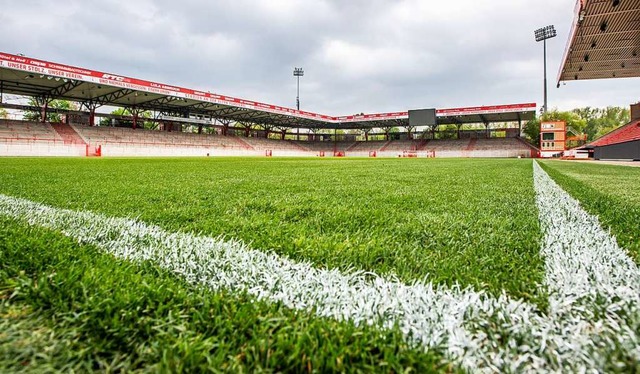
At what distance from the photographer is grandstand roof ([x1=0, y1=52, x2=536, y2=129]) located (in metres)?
21.2

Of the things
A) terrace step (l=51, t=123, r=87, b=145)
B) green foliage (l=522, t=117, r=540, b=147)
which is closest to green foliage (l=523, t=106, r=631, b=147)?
green foliage (l=522, t=117, r=540, b=147)

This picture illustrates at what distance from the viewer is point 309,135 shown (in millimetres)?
52562

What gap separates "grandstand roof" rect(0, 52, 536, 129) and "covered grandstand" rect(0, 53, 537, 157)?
69mm

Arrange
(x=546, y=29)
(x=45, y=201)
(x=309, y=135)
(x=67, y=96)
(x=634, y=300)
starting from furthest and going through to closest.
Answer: (x=309, y=135)
(x=546, y=29)
(x=67, y=96)
(x=45, y=201)
(x=634, y=300)

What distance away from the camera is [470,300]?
0.86 m

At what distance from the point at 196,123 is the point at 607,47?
3442 centimetres

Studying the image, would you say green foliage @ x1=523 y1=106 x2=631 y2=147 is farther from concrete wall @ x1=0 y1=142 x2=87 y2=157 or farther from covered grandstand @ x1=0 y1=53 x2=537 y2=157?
concrete wall @ x1=0 y1=142 x2=87 y2=157

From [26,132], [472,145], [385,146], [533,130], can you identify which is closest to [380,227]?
[26,132]

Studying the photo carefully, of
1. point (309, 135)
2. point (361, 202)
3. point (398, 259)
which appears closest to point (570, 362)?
point (398, 259)

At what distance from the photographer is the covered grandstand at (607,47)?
10.6m

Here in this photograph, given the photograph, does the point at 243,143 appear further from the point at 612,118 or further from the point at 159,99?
the point at 612,118

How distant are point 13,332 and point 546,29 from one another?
58537 millimetres

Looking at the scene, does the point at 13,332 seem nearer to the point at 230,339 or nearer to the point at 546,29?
the point at 230,339

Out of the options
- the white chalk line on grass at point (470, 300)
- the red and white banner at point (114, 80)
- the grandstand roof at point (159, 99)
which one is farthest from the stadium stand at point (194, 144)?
the white chalk line on grass at point (470, 300)
